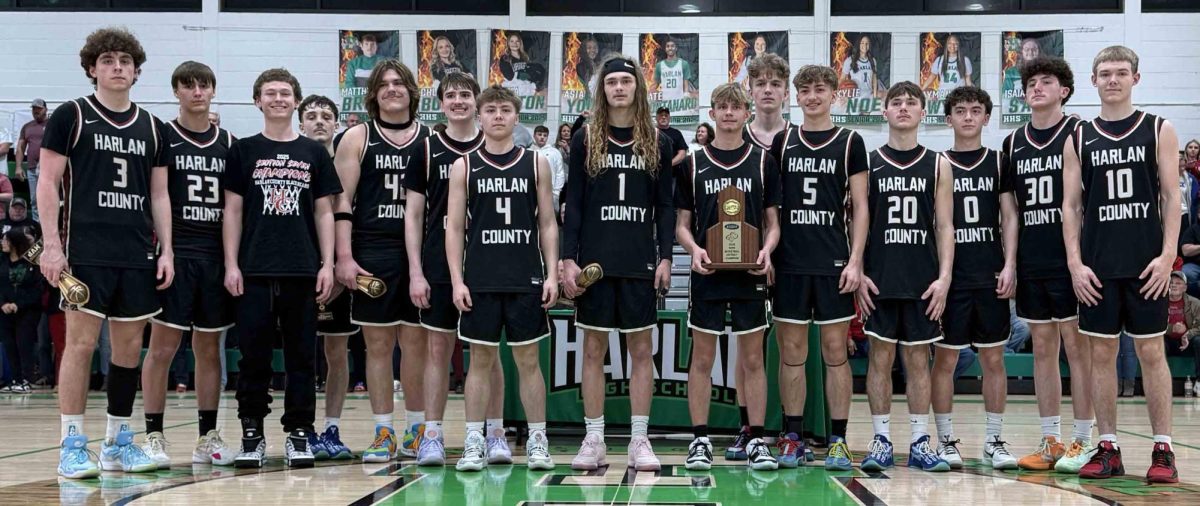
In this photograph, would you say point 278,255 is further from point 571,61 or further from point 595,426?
point 571,61

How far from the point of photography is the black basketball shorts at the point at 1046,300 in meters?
5.59

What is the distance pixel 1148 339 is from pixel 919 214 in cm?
116

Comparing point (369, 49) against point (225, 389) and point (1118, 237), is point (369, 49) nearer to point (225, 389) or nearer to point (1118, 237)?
point (225, 389)

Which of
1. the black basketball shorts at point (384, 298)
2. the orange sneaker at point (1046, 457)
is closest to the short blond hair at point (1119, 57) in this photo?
the orange sneaker at point (1046, 457)

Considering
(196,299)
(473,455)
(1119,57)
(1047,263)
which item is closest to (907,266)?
(1047,263)

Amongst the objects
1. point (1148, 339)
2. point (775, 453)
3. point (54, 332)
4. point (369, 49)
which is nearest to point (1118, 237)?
point (1148, 339)

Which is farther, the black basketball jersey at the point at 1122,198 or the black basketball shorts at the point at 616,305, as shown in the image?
the black basketball shorts at the point at 616,305

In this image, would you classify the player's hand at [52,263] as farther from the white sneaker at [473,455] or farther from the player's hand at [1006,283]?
the player's hand at [1006,283]

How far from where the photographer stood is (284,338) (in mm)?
5633

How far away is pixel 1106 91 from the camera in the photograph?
5.43m

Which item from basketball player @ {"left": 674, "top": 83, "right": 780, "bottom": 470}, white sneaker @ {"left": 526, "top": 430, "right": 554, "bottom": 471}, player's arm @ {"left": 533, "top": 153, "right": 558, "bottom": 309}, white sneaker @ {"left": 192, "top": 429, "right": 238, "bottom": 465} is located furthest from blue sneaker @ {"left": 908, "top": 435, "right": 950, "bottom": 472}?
white sneaker @ {"left": 192, "top": 429, "right": 238, "bottom": 465}

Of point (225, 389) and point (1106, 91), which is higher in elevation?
point (1106, 91)

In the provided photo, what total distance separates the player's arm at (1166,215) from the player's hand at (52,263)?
4759 millimetres

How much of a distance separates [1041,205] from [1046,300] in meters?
0.46
